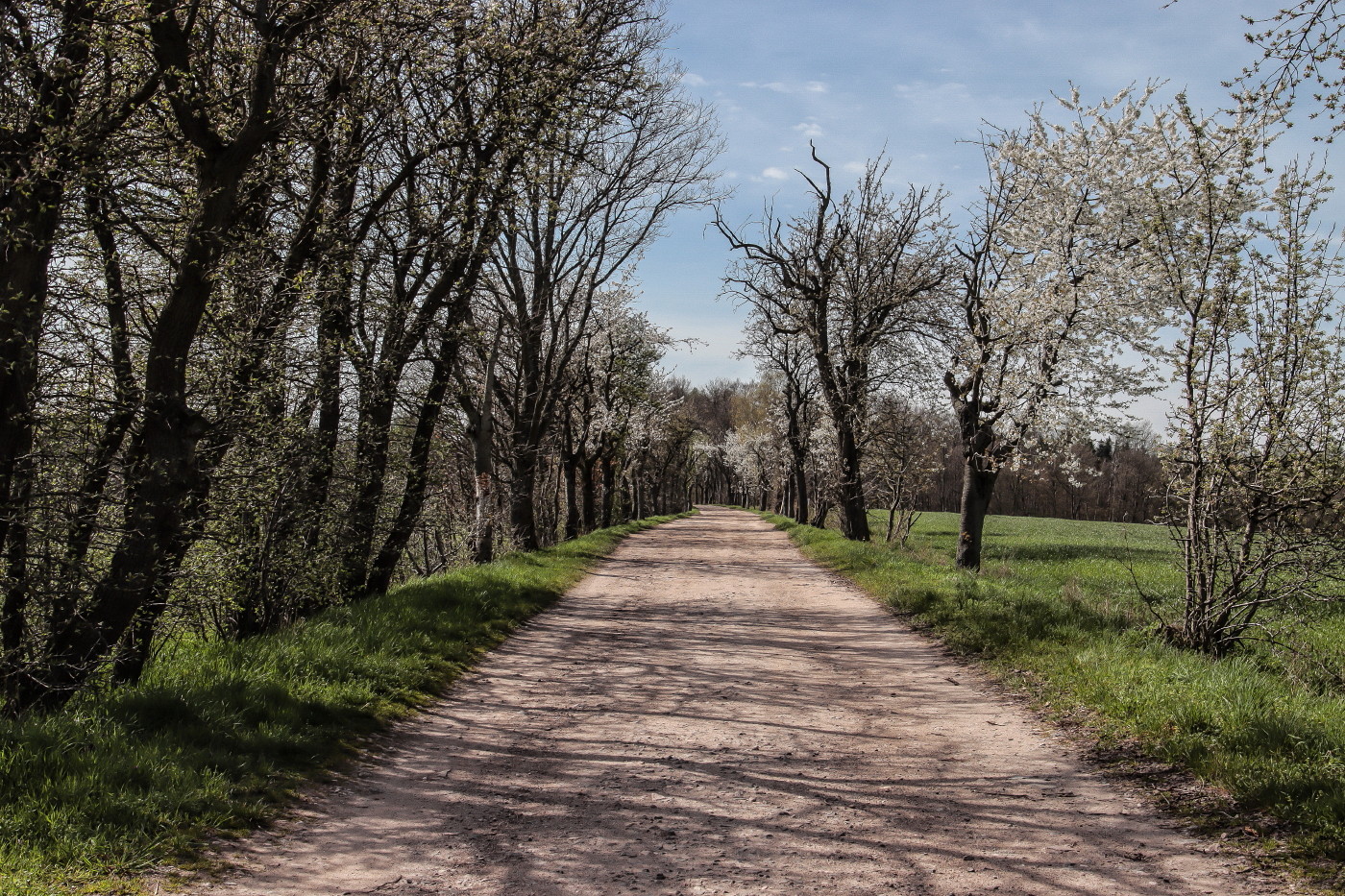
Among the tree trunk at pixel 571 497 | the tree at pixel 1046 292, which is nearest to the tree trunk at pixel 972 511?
the tree at pixel 1046 292

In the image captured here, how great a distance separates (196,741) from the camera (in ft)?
16.8

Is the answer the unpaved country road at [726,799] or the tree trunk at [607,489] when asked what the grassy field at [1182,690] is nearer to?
the unpaved country road at [726,799]

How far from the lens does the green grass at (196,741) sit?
3783 mm

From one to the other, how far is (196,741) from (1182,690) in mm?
6786

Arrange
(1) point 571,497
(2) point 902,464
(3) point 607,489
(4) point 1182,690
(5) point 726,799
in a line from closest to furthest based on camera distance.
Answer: (5) point 726,799
(4) point 1182,690
(2) point 902,464
(1) point 571,497
(3) point 607,489

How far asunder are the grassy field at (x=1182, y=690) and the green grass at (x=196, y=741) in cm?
526

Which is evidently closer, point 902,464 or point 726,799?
point 726,799

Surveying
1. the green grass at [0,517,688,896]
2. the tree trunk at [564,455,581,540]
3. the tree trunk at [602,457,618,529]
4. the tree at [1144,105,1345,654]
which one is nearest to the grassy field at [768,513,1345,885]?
the tree at [1144,105,1345,654]

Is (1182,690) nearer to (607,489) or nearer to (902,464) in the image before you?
(902,464)

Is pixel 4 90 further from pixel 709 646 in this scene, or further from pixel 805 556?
pixel 805 556

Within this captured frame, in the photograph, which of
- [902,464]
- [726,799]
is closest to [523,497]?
[902,464]

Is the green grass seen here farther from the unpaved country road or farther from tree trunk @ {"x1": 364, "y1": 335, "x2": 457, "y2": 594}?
tree trunk @ {"x1": 364, "y1": 335, "x2": 457, "y2": 594}

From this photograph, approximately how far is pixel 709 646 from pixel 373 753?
4279mm

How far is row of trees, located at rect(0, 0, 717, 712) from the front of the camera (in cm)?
581
